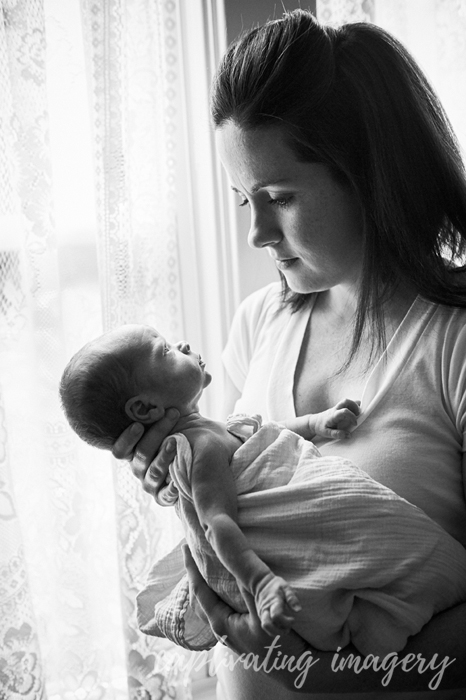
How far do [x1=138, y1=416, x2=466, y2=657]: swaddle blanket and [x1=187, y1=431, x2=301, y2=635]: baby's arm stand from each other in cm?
3

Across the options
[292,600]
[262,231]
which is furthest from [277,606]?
[262,231]

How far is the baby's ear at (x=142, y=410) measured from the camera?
117cm

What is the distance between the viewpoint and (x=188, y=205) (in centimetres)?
182

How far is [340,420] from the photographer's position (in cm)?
121

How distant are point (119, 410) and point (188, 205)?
82 cm

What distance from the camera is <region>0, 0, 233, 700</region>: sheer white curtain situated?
1580 mm

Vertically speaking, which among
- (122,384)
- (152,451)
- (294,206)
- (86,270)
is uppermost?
(294,206)

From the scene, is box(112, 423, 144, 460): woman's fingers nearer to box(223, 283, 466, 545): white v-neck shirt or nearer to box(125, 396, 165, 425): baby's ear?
box(125, 396, 165, 425): baby's ear

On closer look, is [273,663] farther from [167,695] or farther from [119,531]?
[167,695]

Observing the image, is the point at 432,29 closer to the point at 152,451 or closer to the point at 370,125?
the point at 370,125

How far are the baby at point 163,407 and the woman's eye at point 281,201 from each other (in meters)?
0.31

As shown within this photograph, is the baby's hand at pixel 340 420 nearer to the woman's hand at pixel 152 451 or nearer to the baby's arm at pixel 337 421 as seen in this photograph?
the baby's arm at pixel 337 421

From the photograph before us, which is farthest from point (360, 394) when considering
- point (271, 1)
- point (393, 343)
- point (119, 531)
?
point (271, 1)

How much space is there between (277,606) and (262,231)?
0.67 metres
